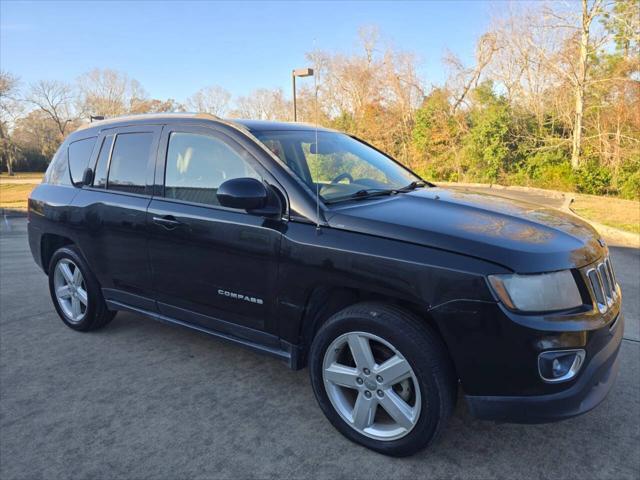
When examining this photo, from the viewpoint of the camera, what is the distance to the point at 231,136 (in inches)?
118

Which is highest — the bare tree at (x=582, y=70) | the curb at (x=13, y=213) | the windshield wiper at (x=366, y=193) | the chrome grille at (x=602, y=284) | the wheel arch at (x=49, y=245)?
the bare tree at (x=582, y=70)

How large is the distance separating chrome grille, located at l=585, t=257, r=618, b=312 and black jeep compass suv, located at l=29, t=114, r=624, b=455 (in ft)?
0.04

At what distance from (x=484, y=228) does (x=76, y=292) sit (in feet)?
11.6

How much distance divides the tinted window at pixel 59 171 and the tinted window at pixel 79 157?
86mm

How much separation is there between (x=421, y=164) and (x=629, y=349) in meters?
22.1

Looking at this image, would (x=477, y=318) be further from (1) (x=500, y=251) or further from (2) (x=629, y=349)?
(2) (x=629, y=349)

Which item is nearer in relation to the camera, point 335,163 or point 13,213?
point 335,163

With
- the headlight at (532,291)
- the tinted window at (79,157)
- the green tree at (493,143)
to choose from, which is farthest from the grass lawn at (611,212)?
the tinted window at (79,157)

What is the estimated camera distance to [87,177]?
12.9 ft

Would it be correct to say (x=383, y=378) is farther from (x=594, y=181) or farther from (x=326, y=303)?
(x=594, y=181)

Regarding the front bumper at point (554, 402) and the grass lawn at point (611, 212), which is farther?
the grass lawn at point (611, 212)

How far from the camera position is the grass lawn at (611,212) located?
9156 mm

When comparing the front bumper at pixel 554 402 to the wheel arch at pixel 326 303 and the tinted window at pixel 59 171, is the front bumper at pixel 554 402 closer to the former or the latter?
the wheel arch at pixel 326 303

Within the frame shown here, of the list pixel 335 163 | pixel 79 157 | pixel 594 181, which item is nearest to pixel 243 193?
pixel 335 163
